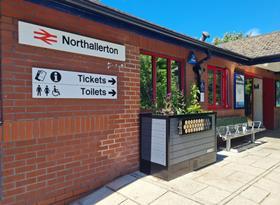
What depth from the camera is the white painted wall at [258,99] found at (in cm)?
1077

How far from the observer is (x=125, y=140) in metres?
4.18

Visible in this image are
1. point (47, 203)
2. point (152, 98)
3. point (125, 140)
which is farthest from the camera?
point (152, 98)

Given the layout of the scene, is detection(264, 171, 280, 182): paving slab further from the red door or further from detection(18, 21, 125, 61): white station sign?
the red door

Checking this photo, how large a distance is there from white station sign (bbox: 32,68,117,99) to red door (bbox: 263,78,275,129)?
898cm

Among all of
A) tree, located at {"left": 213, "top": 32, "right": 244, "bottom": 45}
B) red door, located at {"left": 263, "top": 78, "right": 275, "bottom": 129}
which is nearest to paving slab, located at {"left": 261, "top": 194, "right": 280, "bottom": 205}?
red door, located at {"left": 263, "top": 78, "right": 275, "bottom": 129}

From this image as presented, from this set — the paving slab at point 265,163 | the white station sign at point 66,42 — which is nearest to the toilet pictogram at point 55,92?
the white station sign at point 66,42

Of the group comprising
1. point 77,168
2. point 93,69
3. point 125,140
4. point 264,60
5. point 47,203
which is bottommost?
point 47,203

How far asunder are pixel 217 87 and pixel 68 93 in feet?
16.8

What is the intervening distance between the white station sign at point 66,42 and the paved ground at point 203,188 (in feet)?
7.03

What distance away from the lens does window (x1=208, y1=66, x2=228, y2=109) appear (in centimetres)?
685

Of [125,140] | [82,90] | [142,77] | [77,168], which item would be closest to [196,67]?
[142,77]

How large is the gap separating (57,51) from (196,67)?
3.69 metres

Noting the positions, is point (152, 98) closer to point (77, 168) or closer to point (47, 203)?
point (77, 168)

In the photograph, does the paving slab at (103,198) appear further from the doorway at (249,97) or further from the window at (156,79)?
the doorway at (249,97)
